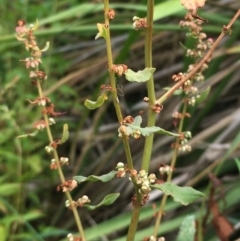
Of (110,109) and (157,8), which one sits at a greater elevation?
(110,109)

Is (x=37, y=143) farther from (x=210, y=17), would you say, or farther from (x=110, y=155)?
(x=210, y=17)

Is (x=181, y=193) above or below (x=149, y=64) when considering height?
below

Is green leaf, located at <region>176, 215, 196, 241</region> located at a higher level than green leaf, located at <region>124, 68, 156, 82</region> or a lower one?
lower

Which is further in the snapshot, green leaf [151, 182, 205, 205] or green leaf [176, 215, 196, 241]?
green leaf [176, 215, 196, 241]

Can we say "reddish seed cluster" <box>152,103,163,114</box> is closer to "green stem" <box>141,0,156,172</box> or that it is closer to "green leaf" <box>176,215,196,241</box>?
"green stem" <box>141,0,156,172</box>

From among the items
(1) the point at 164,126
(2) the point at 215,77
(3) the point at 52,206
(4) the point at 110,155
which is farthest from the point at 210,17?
(3) the point at 52,206

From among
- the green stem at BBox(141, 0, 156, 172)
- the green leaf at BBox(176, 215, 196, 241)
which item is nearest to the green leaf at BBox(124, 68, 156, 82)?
the green stem at BBox(141, 0, 156, 172)

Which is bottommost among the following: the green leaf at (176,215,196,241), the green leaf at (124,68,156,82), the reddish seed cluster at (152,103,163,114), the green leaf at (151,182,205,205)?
the green leaf at (151,182,205,205)

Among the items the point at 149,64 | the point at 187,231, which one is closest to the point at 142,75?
the point at 149,64

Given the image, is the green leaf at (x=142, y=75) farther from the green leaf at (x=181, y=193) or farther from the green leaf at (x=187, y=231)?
the green leaf at (x=187, y=231)

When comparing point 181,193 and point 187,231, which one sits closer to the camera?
point 181,193

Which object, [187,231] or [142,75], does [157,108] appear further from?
[187,231]
